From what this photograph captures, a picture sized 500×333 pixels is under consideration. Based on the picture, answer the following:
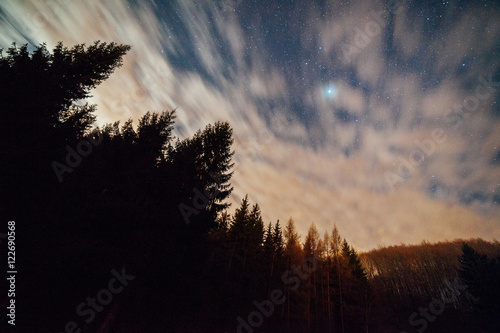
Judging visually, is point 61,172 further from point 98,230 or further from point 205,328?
point 205,328

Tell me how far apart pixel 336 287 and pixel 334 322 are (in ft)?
17.9

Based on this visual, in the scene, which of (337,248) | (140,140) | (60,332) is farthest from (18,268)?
(337,248)

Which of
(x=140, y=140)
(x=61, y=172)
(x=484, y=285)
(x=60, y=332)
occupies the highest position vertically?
(x=484, y=285)

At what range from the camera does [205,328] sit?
17.2 meters

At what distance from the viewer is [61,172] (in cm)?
921

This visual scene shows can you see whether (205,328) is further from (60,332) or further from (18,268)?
(18,268)

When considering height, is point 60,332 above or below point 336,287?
below

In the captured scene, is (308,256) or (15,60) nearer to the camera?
(15,60)

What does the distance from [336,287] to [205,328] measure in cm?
2958

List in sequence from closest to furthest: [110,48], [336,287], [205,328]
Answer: [110,48] < [205,328] < [336,287]

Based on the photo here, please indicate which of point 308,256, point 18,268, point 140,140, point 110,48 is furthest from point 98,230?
point 308,256

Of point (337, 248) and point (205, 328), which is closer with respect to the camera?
point (205, 328)

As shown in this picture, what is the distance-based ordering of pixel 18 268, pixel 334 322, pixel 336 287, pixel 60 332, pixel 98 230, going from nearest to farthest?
pixel 18 268
pixel 60 332
pixel 98 230
pixel 334 322
pixel 336 287

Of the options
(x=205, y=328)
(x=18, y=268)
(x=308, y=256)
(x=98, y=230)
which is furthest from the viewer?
(x=308, y=256)
